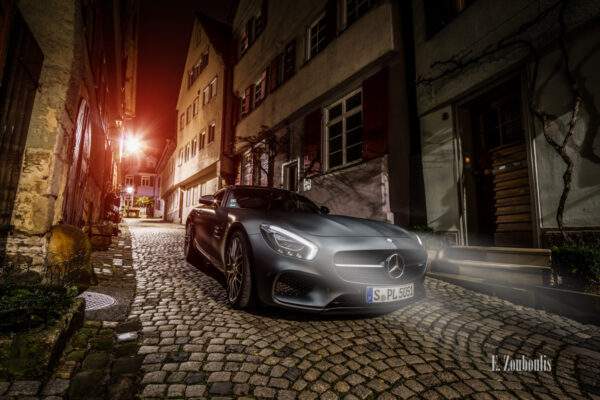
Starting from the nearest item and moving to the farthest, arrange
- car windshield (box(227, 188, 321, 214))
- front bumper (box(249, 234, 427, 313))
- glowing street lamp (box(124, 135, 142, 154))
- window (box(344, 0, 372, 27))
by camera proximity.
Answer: front bumper (box(249, 234, 427, 313))
car windshield (box(227, 188, 321, 214))
window (box(344, 0, 372, 27))
glowing street lamp (box(124, 135, 142, 154))

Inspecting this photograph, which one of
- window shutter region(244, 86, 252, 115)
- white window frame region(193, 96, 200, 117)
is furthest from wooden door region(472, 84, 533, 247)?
white window frame region(193, 96, 200, 117)

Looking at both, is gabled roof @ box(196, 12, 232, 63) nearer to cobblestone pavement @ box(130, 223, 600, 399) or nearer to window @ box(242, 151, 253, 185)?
window @ box(242, 151, 253, 185)

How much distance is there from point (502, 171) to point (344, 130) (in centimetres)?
408

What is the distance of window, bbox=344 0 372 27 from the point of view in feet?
24.8

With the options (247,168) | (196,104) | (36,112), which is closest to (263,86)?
(247,168)

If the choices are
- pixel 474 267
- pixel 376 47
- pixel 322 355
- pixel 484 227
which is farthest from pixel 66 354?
pixel 376 47

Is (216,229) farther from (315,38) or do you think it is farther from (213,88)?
(213,88)

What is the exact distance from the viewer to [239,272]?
279 centimetres

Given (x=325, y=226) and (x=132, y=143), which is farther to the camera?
(x=132, y=143)

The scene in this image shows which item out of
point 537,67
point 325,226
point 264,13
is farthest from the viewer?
point 264,13

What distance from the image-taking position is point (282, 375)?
164 centimetres

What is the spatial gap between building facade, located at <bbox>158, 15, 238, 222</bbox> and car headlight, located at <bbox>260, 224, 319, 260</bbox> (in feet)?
41.7

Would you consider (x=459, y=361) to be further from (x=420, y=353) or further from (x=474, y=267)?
(x=474, y=267)

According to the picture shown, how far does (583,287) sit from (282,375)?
3287 mm
